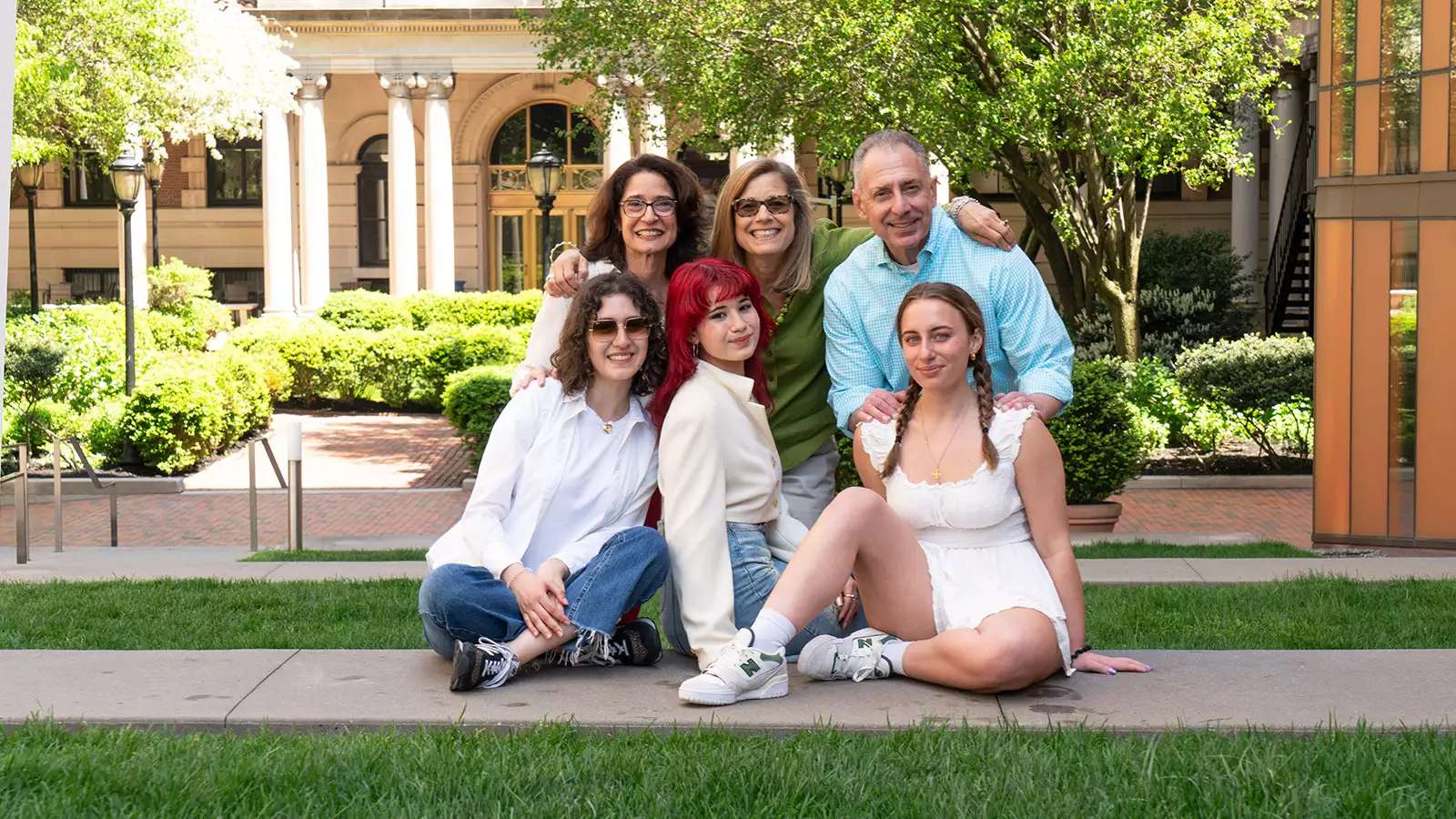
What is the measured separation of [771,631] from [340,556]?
7452mm

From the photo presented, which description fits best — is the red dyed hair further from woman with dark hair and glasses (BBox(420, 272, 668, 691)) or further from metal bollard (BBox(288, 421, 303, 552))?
metal bollard (BBox(288, 421, 303, 552))

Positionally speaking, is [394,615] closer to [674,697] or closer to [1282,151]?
[674,697]

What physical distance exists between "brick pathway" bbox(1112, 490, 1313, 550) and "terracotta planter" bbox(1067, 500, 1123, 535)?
60 cm

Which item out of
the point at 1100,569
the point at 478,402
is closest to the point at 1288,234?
the point at 478,402

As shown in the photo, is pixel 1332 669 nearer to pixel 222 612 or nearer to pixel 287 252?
pixel 222 612

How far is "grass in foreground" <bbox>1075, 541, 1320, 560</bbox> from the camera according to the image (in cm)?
1073

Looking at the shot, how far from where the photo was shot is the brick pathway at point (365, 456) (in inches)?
711

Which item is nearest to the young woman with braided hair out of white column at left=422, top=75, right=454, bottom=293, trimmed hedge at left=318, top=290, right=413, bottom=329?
trimmed hedge at left=318, top=290, right=413, bottom=329

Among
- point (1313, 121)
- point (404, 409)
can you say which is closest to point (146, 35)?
point (404, 409)

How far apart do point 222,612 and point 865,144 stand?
4220mm

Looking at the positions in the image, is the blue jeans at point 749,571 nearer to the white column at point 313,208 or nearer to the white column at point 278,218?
the white column at point 313,208

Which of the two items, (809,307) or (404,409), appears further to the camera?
(404,409)

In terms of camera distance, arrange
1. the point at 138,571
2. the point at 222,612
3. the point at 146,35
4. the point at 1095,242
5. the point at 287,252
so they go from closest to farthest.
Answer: the point at 222,612, the point at 138,571, the point at 1095,242, the point at 146,35, the point at 287,252

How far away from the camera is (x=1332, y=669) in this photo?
16.6ft
